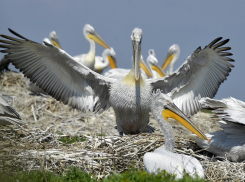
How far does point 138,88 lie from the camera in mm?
6859

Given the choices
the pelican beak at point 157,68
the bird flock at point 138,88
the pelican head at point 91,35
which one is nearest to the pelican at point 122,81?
the bird flock at point 138,88

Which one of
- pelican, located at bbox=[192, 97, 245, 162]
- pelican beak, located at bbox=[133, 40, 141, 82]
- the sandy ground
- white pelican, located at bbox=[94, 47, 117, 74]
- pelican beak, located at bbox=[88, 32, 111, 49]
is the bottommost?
pelican, located at bbox=[192, 97, 245, 162]

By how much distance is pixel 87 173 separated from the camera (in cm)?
517

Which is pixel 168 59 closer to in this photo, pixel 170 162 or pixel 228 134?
pixel 228 134

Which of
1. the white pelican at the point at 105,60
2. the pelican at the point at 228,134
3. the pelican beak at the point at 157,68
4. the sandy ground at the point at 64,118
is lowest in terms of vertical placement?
the pelican at the point at 228,134

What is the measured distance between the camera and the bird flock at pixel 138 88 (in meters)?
5.98

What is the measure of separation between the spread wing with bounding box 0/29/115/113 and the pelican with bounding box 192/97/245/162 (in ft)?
6.34

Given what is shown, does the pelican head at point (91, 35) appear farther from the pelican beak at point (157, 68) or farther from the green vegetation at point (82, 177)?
the green vegetation at point (82, 177)

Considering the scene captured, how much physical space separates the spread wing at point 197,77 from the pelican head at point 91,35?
762 centimetres

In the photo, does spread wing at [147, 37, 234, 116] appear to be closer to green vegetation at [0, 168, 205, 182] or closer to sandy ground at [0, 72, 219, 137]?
→ sandy ground at [0, 72, 219, 137]

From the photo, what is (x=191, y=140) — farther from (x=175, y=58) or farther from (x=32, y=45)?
(x=175, y=58)

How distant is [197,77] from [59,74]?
2.29m

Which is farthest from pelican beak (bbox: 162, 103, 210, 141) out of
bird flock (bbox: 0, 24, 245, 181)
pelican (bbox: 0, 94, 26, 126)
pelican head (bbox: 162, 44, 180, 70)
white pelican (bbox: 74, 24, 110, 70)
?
pelican head (bbox: 162, 44, 180, 70)

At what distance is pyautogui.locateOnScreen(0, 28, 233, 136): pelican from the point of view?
22.6 ft
